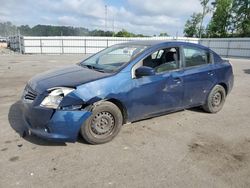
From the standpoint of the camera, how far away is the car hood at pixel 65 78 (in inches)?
141

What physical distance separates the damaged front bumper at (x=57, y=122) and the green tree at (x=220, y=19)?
170 feet

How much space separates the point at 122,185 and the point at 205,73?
3170 millimetres

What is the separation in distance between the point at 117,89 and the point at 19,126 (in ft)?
6.55

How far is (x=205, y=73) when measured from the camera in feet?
16.5

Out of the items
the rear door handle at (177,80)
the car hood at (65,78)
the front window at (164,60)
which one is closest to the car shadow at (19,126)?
the car hood at (65,78)

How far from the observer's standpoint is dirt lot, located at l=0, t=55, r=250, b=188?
2877 mm

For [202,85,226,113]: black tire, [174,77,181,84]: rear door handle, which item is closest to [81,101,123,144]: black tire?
[174,77,181,84]: rear door handle

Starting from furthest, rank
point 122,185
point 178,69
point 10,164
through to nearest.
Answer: point 178,69
point 10,164
point 122,185

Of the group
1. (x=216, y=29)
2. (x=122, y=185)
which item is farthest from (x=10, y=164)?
(x=216, y=29)

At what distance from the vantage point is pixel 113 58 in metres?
4.61

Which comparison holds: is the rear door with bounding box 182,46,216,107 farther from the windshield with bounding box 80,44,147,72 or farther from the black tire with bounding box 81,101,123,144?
the black tire with bounding box 81,101,123,144

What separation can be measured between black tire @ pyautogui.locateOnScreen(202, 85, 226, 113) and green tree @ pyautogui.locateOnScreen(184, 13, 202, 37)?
5097cm

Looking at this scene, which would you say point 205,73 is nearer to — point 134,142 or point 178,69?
point 178,69

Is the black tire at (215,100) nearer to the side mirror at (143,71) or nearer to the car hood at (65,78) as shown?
the side mirror at (143,71)
